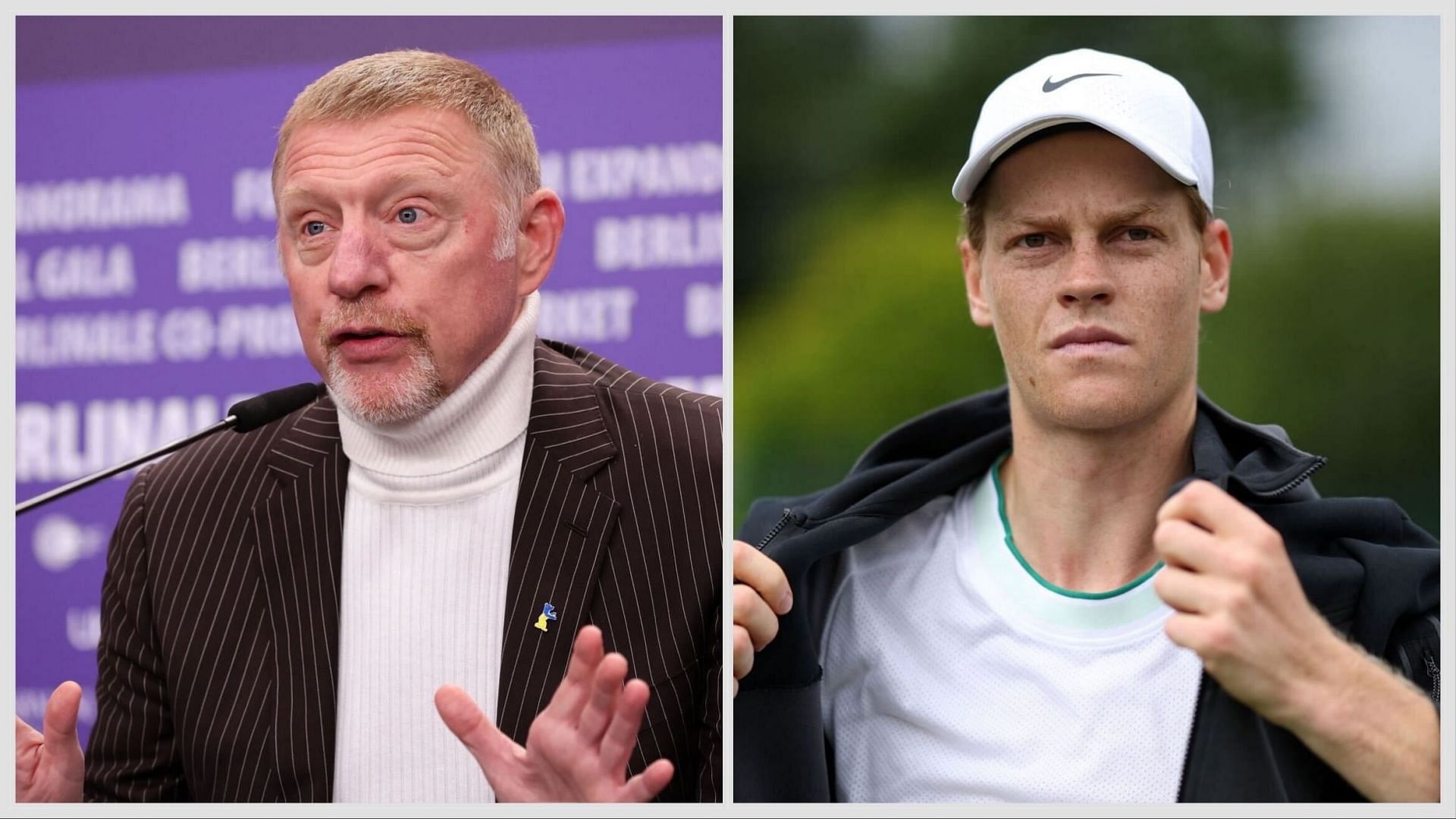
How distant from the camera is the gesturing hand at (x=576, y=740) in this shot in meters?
2.27

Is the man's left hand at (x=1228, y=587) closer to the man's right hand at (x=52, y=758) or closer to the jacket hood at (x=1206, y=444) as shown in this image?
the jacket hood at (x=1206, y=444)

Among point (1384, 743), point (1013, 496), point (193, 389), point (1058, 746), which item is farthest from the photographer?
point (193, 389)

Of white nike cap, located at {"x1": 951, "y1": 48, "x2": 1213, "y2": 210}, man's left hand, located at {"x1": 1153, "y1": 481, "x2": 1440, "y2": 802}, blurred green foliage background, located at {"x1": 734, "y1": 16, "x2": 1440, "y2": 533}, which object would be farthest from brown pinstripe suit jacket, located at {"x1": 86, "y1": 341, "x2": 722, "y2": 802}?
man's left hand, located at {"x1": 1153, "y1": 481, "x2": 1440, "y2": 802}

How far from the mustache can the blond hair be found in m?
0.21

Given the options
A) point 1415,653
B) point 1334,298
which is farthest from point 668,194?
point 1415,653

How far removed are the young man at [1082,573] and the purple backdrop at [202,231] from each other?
0.62 meters

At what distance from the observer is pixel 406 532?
9.02 ft

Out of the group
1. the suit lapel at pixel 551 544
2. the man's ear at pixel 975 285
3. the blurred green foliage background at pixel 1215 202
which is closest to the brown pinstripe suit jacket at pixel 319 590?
the suit lapel at pixel 551 544

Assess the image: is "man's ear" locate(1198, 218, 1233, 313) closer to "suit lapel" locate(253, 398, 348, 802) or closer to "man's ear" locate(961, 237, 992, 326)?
"man's ear" locate(961, 237, 992, 326)

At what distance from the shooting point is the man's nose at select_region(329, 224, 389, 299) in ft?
8.66

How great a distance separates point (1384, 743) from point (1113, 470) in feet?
1.90

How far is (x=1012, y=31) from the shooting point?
265 cm

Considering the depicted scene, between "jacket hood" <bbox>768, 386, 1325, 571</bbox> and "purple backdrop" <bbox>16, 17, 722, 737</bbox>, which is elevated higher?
"purple backdrop" <bbox>16, 17, 722, 737</bbox>

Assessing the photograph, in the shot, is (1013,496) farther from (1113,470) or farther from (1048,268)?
(1048,268)
